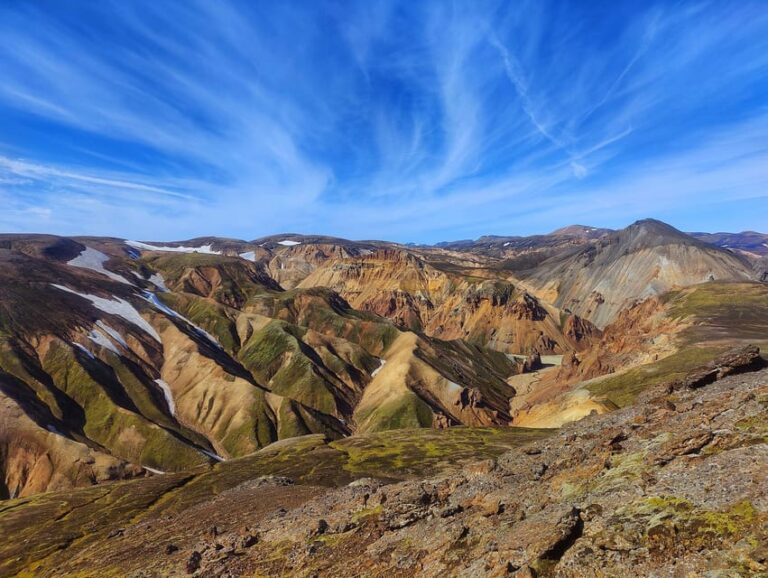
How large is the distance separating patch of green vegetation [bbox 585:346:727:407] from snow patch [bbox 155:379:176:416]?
153 meters

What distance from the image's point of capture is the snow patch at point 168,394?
181000 mm

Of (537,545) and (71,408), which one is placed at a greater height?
(537,545)

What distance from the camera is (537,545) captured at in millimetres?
20859

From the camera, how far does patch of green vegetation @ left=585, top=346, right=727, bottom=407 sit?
118 meters

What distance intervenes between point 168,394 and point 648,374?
174 metres

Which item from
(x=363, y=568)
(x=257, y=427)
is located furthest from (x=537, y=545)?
(x=257, y=427)

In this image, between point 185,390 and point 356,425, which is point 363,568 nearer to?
point 356,425

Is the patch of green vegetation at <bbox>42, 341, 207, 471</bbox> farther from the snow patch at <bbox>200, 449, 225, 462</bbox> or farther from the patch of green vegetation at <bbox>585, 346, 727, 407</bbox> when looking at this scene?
the patch of green vegetation at <bbox>585, 346, 727, 407</bbox>

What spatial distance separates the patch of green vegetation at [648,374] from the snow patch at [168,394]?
15280 centimetres

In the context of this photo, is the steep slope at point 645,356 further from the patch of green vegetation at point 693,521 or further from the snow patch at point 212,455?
the snow patch at point 212,455

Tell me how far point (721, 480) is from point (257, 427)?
529 feet

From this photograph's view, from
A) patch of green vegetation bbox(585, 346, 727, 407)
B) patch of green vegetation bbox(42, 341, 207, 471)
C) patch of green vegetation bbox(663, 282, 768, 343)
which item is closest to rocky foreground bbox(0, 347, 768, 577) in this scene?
patch of green vegetation bbox(585, 346, 727, 407)

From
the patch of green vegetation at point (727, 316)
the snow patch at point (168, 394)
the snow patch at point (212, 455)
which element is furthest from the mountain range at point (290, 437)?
the snow patch at point (212, 455)

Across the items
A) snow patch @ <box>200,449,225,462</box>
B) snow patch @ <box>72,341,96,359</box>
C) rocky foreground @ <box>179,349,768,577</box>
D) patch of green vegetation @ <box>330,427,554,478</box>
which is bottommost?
snow patch @ <box>200,449,225,462</box>
